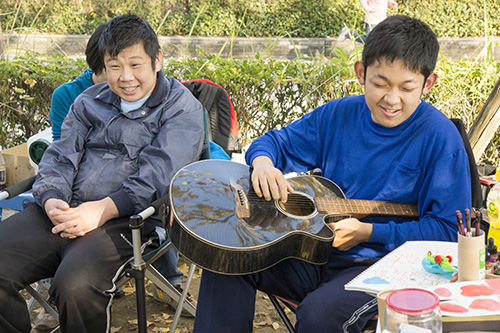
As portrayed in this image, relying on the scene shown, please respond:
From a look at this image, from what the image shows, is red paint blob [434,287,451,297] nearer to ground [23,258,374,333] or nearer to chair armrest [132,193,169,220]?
chair armrest [132,193,169,220]

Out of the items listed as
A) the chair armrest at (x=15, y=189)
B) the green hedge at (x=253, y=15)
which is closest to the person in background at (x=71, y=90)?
the chair armrest at (x=15, y=189)

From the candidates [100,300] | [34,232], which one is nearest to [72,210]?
[34,232]

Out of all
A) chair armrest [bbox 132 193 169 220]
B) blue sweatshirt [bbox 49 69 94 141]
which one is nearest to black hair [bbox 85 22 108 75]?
blue sweatshirt [bbox 49 69 94 141]

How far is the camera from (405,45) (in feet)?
7.13

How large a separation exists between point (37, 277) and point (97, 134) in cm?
77

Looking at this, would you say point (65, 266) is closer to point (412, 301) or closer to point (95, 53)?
point (95, 53)

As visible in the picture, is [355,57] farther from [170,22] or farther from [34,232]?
[170,22]

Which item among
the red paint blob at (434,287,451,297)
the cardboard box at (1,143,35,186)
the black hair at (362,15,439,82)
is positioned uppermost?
the black hair at (362,15,439,82)

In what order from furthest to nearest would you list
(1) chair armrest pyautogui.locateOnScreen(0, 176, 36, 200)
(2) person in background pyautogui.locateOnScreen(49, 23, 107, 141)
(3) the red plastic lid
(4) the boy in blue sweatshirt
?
(2) person in background pyautogui.locateOnScreen(49, 23, 107, 141) < (1) chair armrest pyautogui.locateOnScreen(0, 176, 36, 200) < (4) the boy in blue sweatshirt < (3) the red plastic lid

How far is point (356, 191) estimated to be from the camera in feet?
7.98

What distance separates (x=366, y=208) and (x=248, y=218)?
489mm

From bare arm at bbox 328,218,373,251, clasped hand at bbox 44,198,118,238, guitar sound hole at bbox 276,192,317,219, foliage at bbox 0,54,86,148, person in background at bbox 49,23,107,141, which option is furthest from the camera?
foliage at bbox 0,54,86,148

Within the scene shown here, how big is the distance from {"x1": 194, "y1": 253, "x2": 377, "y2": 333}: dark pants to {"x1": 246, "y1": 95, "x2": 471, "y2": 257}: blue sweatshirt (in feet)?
0.50

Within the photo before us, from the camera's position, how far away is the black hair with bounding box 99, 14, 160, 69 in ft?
9.09
